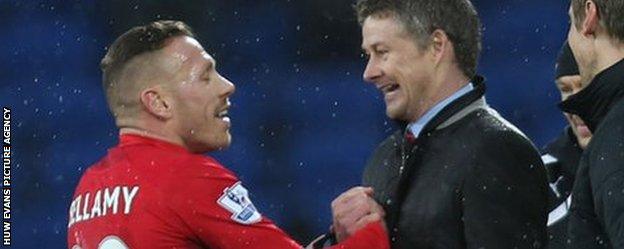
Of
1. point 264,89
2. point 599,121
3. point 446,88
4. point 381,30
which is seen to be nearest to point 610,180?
point 599,121

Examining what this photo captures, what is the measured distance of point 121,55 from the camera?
11.7ft

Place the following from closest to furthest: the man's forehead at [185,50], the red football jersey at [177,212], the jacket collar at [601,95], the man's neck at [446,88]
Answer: the jacket collar at [601,95], the red football jersey at [177,212], the man's neck at [446,88], the man's forehead at [185,50]

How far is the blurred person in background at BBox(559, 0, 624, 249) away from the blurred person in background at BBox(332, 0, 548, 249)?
0.26 metres

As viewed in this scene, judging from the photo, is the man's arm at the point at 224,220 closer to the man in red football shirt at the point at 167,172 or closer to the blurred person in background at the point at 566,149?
the man in red football shirt at the point at 167,172

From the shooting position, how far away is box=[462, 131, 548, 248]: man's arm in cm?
321

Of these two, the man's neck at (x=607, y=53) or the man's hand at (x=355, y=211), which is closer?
the man's neck at (x=607, y=53)

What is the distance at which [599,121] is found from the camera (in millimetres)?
2988

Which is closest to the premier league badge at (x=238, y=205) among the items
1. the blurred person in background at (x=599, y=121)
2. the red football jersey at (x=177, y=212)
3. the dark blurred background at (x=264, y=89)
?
the red football jersey at (x=177, y=212)

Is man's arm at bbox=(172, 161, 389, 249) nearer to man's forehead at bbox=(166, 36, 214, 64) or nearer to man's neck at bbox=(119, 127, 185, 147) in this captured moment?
man's neck at bbox=(119, 127, 185, 147)

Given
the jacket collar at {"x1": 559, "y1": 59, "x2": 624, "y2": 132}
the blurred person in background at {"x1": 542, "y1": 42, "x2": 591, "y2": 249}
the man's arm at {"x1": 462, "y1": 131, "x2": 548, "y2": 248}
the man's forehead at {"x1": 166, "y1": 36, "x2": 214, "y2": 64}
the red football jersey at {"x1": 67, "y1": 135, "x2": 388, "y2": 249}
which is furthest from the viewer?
the blurred person in background at {"x1": 542, "y1": 42, "x2": 591, "y2": 249}

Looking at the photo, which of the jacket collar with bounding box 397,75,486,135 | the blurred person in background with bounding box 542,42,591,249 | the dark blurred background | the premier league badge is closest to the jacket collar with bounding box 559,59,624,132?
the jacket collar with bounding box 397,75,486,135

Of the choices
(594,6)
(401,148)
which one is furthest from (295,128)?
(594,6)

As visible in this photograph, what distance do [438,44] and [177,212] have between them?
2.31 feet

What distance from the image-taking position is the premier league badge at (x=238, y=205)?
3381 millimetres
